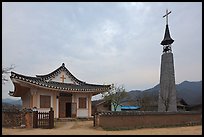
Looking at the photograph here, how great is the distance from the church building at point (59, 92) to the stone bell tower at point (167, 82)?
5548mm

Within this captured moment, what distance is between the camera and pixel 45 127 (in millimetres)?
14211

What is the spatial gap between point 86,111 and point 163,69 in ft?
28.3

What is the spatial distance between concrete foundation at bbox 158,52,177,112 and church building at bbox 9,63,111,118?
18.2 ft

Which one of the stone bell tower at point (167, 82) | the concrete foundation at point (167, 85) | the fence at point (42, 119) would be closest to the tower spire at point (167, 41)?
the stone bell tower at point (167, 82)

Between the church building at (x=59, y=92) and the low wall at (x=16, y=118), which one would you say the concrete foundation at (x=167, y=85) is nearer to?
the church building at (x=59, y=92)

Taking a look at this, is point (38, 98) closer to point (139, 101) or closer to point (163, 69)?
point (163, 69)

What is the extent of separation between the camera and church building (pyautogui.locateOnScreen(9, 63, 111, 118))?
1886 centimetres

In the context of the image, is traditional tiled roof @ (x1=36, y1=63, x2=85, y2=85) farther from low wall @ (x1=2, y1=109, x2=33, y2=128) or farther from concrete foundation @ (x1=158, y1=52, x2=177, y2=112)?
concrete foundation @ (x1=158, y1=52, x2=177, y2=112)

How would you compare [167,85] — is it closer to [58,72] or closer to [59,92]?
[59,92]

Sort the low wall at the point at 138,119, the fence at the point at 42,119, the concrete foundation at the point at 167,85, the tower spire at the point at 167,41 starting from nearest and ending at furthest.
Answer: the fence at the point at 42,119, the low wall at the point at 138,119, the concrete foundation at the point at 167,85, the tower spire at the point at 167,41

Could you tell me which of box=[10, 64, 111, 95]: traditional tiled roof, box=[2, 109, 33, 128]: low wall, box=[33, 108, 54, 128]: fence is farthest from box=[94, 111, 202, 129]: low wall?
box=[10, 64, 111, 95]: traditional tiled roof

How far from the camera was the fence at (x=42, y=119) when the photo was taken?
46.4 feet

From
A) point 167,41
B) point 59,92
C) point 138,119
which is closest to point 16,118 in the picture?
point 59,92

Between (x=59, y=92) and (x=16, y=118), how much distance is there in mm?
6372
